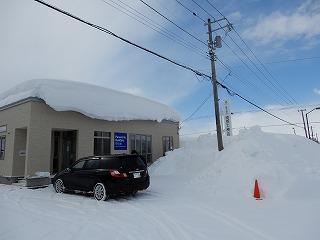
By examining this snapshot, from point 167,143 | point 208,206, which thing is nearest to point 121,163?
point 208,206

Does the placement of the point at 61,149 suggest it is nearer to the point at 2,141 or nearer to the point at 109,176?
the point at 2,141

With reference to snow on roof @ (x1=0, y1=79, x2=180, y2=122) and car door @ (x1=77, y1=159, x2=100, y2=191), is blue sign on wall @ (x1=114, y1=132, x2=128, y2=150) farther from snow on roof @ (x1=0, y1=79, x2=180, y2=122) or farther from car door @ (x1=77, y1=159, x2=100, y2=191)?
car door @ (x1=77, y1=159, x2=100, y2=191)

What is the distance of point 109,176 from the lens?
10.7m

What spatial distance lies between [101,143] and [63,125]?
116 inches

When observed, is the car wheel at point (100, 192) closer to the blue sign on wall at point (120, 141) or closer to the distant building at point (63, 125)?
the distant building at point (63, 125)

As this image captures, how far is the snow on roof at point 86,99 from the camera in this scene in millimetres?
15195

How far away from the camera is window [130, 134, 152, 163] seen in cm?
2048

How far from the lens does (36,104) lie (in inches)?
595

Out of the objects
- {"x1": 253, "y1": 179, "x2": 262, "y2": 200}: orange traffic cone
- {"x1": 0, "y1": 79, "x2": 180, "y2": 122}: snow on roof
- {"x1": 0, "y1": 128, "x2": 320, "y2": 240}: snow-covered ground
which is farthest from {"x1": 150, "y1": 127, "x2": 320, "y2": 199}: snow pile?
{"x1": 0, "y1": 79, "x2": 180, "y2": 122}: snow on roof

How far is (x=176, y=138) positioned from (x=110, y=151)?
7.84m

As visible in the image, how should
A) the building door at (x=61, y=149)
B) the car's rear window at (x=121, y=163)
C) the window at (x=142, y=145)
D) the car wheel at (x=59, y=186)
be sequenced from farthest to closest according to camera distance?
the window at (x=142, y=145)
the building door at (x=61, y=149)
the car wheel at (x=59, y=186)
the car's rear window at (x=121, y=163)

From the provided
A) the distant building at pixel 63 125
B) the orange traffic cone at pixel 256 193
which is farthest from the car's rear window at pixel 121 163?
the distant building at pixel 63 125

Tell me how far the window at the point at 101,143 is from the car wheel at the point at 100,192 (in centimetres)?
719

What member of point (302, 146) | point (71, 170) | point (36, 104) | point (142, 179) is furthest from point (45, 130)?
point (302, 146)
